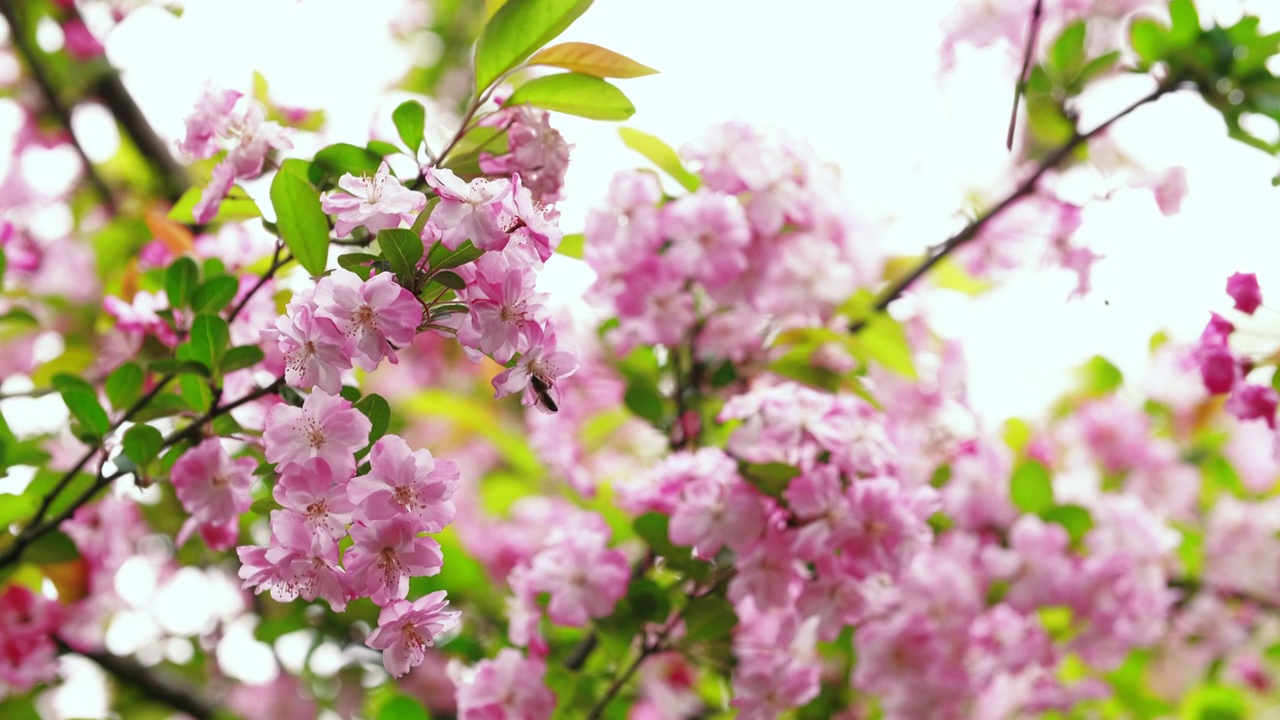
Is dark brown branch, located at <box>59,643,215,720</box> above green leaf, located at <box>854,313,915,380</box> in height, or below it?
below

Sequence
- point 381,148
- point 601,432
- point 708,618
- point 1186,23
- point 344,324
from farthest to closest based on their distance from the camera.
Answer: point 601,432 < point 1186,23 < point 708,618 < point 381,148 < point 344,324

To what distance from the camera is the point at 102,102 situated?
1.64 metres

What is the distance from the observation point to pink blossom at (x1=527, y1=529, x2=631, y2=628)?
1.01m

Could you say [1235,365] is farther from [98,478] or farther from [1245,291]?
[98,478]

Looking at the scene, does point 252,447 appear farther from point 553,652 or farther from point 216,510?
point 553,652

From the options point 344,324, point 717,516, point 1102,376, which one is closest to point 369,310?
point 344,324

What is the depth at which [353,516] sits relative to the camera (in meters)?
0.62

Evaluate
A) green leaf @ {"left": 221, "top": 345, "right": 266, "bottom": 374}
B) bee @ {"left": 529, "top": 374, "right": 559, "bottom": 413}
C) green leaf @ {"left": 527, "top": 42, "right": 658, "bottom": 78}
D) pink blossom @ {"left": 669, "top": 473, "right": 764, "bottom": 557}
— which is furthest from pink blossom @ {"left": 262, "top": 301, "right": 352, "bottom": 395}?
pink blossom @ {"left": 669, "top": 473, "right": 764, "bottom": 557}

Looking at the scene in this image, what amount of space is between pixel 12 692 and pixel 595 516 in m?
0.71

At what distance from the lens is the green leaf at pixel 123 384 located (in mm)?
869

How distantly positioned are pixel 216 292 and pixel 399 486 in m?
0.36

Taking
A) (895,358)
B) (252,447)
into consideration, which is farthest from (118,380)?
(895,358)

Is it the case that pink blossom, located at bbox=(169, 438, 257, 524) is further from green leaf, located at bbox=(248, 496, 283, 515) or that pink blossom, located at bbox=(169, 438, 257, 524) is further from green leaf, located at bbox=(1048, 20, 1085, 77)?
green leaf, located at bbox=(1048, 20, 1085, 77)

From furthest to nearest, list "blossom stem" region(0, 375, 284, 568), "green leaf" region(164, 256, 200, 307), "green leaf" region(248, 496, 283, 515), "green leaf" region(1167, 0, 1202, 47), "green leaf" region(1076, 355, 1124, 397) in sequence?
"green leaf" region(1076, 355, 1124, 397), "green leaf" region(1167, 0, 1202, 47), "green leaf" region(164, 256, 200, 307), "blossom stem" region(0, 375, 284, 568), "green leaf" region(248, 496, 283, 515)
